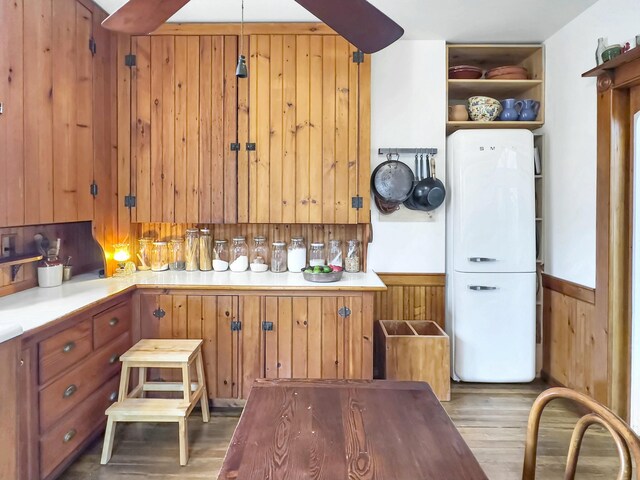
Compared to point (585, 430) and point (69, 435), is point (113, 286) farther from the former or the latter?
point (585, 430)

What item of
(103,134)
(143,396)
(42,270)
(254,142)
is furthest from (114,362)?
(254,142)

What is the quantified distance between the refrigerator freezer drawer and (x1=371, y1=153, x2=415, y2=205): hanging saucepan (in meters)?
0.74

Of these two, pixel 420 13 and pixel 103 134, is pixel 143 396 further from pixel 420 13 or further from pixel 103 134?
pixel 420 13

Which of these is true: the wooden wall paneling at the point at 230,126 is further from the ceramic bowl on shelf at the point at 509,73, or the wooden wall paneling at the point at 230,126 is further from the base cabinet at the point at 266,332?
the ceramic bowl on shelf at the point at 509,73

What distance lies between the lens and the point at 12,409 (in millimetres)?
1489

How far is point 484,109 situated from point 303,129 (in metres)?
1.43

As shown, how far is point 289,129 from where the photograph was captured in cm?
265

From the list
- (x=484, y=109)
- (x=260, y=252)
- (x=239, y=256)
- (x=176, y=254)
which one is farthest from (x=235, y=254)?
(x=484, y=109)

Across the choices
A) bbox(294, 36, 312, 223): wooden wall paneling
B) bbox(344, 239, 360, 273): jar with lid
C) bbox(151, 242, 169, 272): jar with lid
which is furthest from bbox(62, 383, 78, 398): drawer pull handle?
bbox(344, 239, 360, 273): jar with lid

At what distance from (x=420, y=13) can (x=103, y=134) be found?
226cm

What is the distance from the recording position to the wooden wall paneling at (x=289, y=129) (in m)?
2.63

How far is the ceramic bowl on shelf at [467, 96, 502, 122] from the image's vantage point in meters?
2.92

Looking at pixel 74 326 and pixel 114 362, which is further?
pixel 114 362

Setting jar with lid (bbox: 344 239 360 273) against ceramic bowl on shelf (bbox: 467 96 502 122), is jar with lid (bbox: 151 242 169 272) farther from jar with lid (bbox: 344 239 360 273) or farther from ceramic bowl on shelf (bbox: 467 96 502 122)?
ceramic bowl on shelf (bbox: 467 96 502 122)
